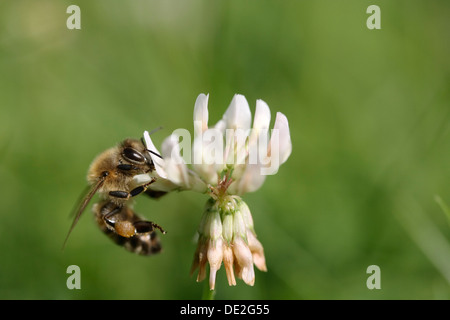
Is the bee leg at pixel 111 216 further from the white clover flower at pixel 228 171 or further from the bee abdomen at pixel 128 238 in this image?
the white clover flower at pixel 228 171

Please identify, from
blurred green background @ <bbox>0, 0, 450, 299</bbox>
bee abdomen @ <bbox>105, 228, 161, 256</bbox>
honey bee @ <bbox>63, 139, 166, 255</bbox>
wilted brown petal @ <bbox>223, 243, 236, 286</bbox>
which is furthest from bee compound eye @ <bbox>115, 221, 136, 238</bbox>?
blurred green background @ <bbox>0, 0, 450, 299</bbox>

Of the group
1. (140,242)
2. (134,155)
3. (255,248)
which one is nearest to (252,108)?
(140,242)

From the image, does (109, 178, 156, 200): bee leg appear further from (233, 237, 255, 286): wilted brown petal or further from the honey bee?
(233, 237, 255, 286): wilted brown petal

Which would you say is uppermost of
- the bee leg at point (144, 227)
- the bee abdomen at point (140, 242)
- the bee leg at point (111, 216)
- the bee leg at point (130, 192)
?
the bee leg at point (130, 192)

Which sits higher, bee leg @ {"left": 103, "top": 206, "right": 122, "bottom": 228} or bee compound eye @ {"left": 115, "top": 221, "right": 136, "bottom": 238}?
bee leg @ {"left": 103, "top": 206, "right": 122, "bottom": 228}

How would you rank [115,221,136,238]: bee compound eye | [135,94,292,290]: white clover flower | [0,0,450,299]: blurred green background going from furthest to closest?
[0,0,450,299]: blurred green background
[115,221,136,238]: bee compound eye
[135,94,292,290]: white clover flower

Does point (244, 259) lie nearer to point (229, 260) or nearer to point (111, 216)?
point (229, 260)

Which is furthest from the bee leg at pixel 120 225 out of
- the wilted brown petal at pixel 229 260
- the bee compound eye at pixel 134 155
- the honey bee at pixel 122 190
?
the wilted brown petal at pixel 229 260
